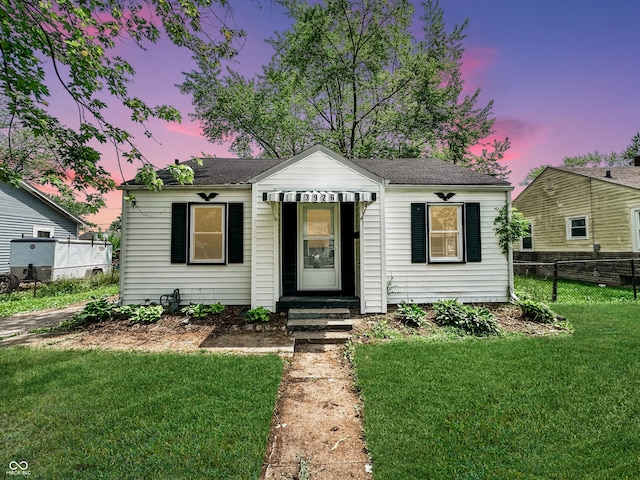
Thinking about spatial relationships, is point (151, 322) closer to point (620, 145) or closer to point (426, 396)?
point (426, 396)

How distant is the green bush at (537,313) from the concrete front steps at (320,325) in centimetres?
390

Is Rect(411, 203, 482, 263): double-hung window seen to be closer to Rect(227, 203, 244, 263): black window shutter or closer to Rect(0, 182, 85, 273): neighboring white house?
Rect(227, 203, 244, 263): black window shutter

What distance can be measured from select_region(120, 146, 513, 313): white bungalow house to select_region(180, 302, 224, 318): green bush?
457 millimetres

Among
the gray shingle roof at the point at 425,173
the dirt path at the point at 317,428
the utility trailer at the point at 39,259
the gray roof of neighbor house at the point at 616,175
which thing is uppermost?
the gray roof of neighbor house at the point at 616,175

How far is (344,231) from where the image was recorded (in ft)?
23.8

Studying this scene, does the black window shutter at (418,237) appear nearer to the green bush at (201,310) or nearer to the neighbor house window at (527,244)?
the green bush at (201,310)

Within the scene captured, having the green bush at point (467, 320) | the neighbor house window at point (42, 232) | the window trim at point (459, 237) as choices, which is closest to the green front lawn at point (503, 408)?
the green bush at point (467, 320)

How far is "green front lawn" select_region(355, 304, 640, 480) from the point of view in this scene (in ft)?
7.38

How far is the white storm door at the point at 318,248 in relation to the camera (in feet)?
23.7

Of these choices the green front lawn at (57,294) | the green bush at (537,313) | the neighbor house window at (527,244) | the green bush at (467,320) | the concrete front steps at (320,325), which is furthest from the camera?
the neighbor house window at (527,244)

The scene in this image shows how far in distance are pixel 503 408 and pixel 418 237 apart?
478 cm

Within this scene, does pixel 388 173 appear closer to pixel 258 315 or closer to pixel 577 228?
pixel 258 315

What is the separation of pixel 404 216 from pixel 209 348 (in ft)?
17.5

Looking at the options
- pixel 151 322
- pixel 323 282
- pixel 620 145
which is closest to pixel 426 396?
pixel 323 282
